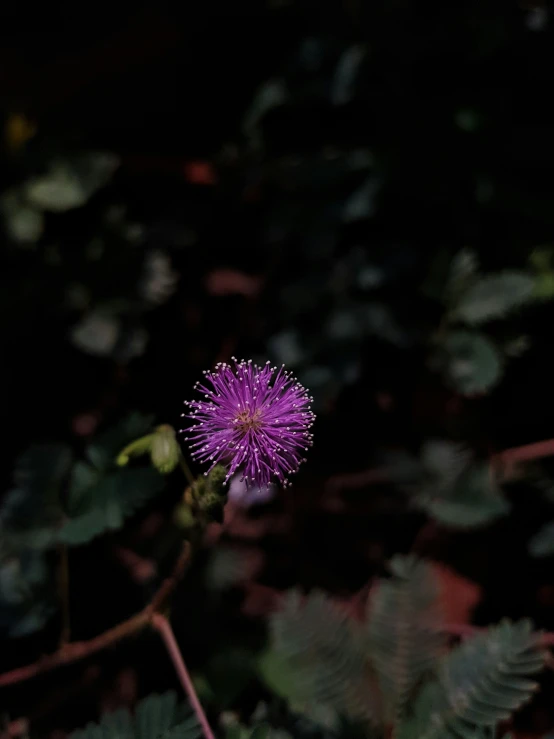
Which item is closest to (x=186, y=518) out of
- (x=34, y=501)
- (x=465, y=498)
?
(x=34, y=501)

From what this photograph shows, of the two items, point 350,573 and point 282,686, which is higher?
point 350,573

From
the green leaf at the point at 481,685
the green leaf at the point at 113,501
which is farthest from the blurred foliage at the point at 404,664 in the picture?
the green leaf at the point at 113,501

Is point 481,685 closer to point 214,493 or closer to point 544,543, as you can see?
point 544,543

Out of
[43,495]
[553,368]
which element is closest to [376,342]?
[553,368]

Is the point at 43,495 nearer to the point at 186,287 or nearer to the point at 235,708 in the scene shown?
the point at 235,708

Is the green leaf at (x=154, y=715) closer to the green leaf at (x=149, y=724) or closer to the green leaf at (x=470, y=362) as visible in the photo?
the green leaf at (x=149, y=724)
